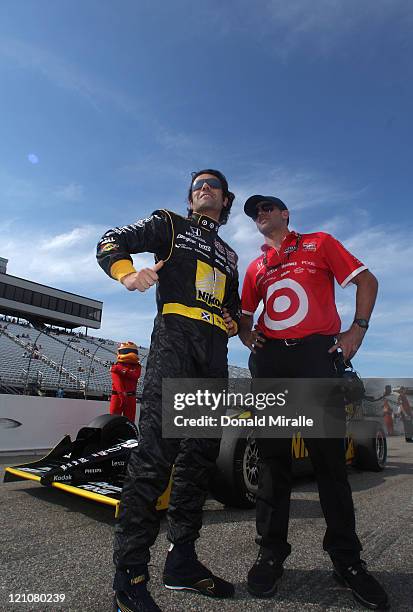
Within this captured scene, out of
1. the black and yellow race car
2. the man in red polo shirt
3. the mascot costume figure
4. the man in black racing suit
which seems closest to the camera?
the man in black racing suit

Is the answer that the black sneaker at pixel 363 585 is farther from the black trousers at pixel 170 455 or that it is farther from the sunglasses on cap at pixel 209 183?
the sunglasses on cap at pixel 209 183

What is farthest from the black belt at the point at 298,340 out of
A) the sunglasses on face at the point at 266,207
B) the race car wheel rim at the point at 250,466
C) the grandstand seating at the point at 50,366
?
the grandstand seating at the point at 50,366

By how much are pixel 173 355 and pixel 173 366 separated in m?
0.05

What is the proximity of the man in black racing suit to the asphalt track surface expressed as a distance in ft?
0.54

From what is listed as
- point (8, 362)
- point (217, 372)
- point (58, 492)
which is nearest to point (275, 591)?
point (217, 372)

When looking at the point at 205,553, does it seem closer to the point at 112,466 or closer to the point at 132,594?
the point at 132,594

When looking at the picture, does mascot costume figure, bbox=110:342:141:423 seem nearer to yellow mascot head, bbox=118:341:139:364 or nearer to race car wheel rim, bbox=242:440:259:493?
yellow mascot head, bbox=118:341:139:364

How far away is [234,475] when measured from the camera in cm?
324

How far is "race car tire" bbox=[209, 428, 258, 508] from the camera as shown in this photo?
3252 mm

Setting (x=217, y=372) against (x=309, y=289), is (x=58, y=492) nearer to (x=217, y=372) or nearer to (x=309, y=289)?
(x=217, y=372)

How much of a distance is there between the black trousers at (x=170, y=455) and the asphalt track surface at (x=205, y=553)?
0.94 feet

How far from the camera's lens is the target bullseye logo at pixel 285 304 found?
2.23 metres

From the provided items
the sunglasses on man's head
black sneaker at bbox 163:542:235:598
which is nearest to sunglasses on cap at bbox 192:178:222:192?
the sunglasses on man's head

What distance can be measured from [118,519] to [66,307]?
4100 cm
